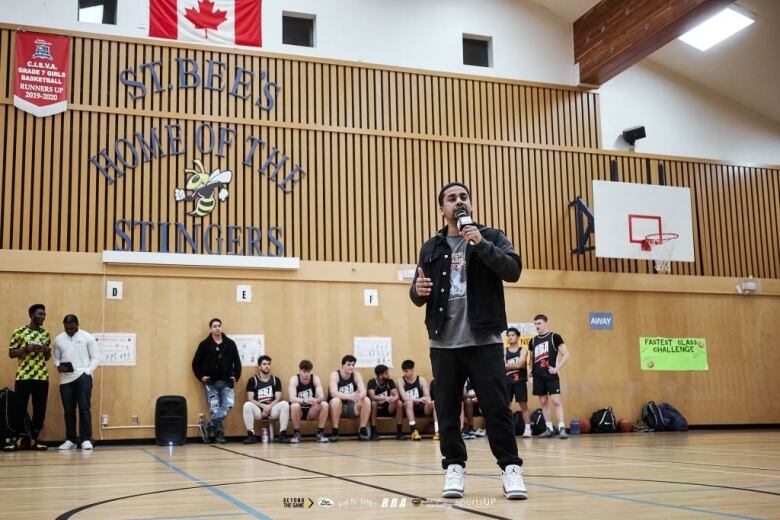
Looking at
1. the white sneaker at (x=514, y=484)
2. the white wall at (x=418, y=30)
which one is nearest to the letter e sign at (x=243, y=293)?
the white wall at (x=418, y=30)

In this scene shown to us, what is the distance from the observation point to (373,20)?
528 inches

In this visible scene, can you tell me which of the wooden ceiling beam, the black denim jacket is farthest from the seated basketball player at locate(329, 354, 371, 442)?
the black denim jacket

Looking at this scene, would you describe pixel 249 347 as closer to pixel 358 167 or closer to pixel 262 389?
pixel 262 389

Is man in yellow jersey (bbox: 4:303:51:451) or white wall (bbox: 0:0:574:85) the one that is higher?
white wall (bbox: 0:0:574:85)

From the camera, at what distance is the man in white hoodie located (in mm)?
10133

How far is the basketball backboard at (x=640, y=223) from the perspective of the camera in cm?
1326

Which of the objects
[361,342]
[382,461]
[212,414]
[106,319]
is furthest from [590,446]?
[106,319]

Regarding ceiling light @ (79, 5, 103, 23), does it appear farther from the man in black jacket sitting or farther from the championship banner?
the man in black jacket sitting

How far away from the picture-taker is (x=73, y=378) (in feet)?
33.4

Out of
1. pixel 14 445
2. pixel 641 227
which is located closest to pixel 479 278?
pixel 14 445

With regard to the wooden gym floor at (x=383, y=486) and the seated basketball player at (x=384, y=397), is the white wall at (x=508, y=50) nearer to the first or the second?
the seated basketball player at (x=384, y=397)

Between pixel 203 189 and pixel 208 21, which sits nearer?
pixel 203 189

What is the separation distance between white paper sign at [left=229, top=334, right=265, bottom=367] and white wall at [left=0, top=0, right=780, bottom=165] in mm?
4595

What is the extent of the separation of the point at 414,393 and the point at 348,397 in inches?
41.2
